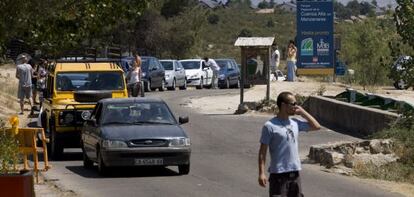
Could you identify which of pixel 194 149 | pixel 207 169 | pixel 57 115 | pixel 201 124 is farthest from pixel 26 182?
pixel 201 124

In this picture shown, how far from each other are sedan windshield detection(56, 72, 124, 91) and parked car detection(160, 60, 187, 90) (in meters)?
24.5

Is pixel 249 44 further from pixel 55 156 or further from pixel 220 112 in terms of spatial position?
pixel 55 156

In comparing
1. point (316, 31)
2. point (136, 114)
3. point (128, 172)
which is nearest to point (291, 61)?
point (316, 31)

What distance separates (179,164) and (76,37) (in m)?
6.33

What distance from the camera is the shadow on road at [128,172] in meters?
18.1

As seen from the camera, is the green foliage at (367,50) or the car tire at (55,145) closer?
the car tire at (55,145)

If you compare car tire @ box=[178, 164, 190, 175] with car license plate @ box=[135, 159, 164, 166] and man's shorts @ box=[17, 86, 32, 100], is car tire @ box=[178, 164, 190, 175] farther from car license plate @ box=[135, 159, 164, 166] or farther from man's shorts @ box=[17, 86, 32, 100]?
man's shorts @ box=[17, 86, 32, 100]

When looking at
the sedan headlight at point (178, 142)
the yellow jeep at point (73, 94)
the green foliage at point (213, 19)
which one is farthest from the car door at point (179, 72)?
the green foliage at point (213, 19)

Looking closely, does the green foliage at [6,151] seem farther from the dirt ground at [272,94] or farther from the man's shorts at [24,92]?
the dirt ground at [272,94]

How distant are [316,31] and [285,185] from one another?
2890 centimetres

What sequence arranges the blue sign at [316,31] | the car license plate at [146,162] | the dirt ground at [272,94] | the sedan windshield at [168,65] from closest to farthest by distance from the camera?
1. the car license plate at [146,162]
2. the dirt ground at [272,94]
3. the blue sign at [316,31]
4. the sedan windshield at [168,65]

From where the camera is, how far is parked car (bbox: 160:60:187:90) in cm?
4753

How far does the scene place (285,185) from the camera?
10125 mm

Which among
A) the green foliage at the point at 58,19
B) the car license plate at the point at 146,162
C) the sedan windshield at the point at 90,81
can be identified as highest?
the green foliage at the point at 58,19
